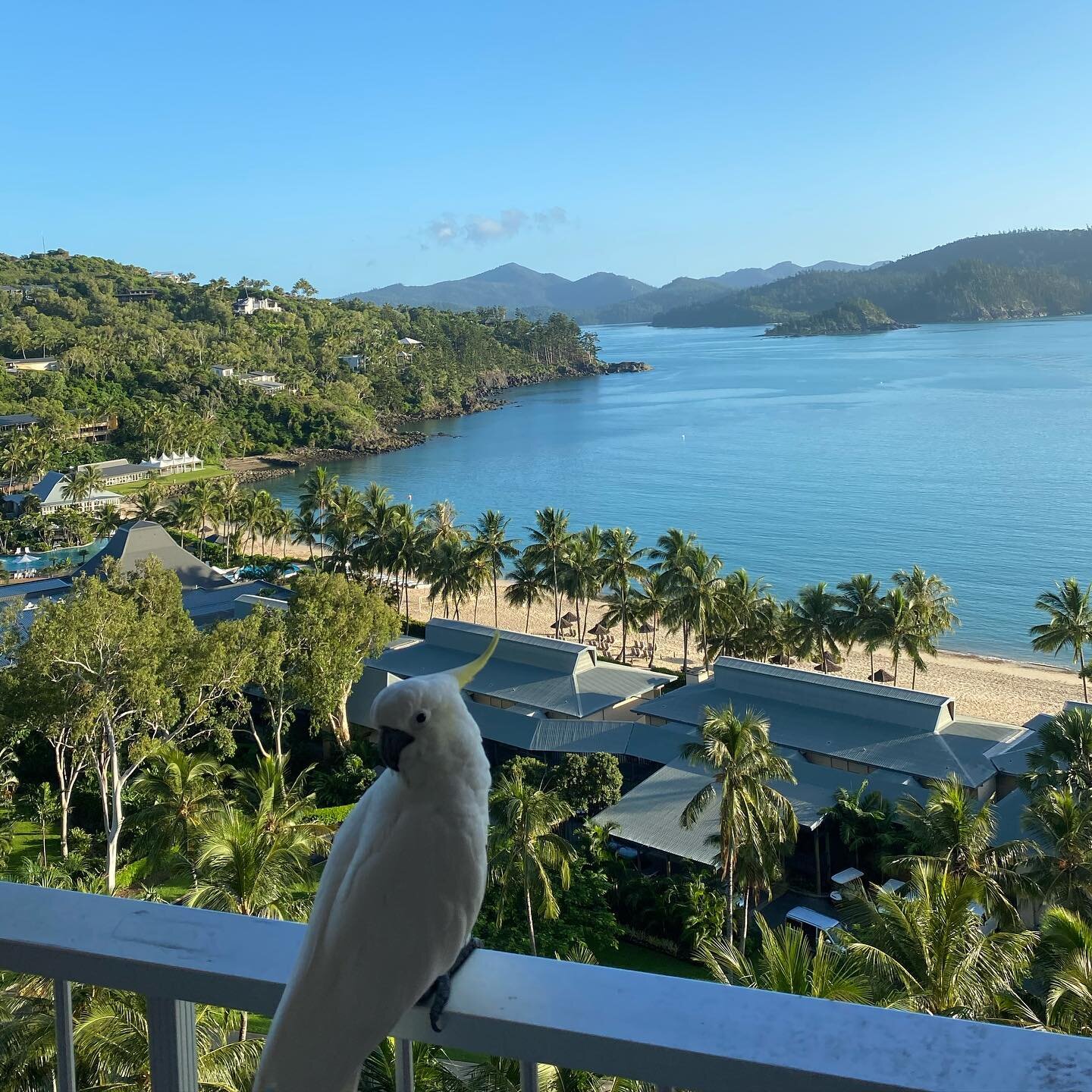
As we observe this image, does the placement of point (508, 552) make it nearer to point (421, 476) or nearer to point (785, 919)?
point (785, 919)

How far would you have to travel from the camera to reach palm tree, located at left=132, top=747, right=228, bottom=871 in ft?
45.5

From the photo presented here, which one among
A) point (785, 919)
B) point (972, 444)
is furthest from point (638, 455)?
point (785, 919)

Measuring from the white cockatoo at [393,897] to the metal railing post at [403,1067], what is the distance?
0.08m

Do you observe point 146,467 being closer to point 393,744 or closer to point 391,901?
point 393,744

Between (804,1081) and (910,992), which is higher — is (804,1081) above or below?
above

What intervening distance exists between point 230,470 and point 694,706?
5133 cm

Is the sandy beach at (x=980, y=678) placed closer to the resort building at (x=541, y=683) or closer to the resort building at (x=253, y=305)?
the resort building at (x=541, y=683)

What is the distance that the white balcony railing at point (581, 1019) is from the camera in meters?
1.04

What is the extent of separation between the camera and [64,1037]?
1.46 m

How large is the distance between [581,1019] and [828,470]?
197ft

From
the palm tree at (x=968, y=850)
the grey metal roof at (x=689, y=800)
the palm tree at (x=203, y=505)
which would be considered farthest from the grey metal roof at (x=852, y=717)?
the palm tree at (x=203, y=505)

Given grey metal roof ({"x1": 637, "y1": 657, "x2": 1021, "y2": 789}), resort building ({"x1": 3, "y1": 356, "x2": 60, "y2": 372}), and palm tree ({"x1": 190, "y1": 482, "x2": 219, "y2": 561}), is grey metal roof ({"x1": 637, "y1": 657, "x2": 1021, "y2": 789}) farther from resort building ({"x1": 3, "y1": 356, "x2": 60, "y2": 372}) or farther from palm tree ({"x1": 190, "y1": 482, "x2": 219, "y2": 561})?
resort building ({"x1": 3, "y1": 356, "x2": 60, "y2": 372})

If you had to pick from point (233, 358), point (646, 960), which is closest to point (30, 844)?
point (646, 960)

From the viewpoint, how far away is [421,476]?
64.9m
